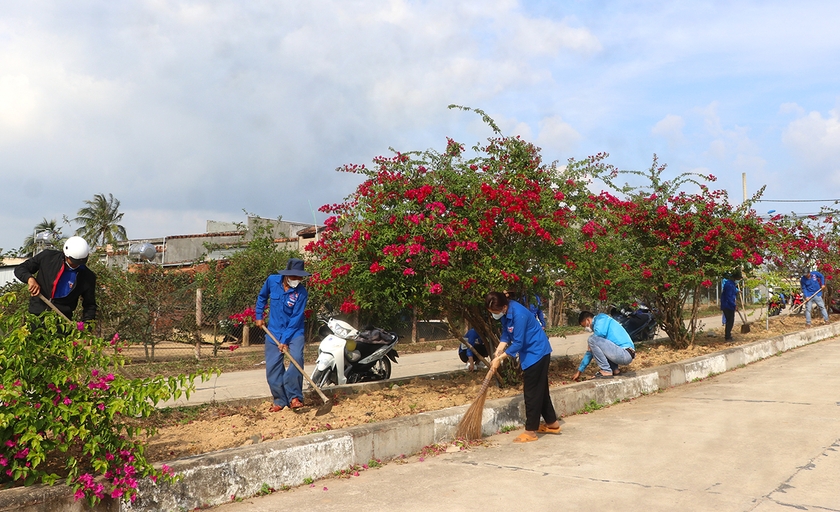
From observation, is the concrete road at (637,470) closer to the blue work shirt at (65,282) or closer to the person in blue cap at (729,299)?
the blue work shirt at (65,282)

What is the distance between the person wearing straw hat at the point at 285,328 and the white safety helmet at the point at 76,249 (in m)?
1.65

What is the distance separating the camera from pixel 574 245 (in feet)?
26.4

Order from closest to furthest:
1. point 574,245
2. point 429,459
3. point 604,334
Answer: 1. point 429,459
2. point 574,245
3. point 604,334

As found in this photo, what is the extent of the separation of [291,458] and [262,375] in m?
7.36

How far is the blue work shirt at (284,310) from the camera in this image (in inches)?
277

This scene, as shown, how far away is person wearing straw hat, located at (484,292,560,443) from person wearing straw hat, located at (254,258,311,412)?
1.93 m

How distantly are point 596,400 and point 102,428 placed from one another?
5.77m

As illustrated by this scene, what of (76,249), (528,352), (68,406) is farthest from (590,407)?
(68,406)

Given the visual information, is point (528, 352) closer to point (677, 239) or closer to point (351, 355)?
point (351, 355)

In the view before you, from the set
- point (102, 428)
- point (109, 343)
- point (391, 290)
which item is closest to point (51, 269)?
point (109, 343)

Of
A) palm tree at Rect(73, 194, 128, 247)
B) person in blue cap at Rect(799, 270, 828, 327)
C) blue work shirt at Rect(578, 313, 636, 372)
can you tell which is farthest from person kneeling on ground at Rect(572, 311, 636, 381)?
palm tree at Rect(73, 194, 128, 247)

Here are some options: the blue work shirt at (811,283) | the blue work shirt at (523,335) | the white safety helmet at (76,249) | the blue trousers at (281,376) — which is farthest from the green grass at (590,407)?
the blue work shirt at (811,283)

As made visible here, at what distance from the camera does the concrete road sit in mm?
4582

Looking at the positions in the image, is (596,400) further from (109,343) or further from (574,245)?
(109,343)
